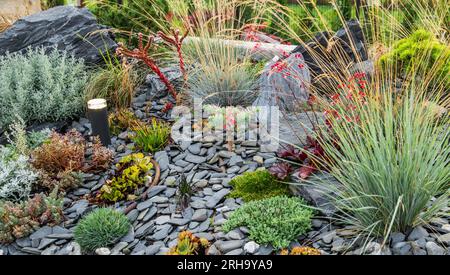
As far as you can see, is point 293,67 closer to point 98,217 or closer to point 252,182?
point 252,182

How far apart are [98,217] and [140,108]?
79.1 inches

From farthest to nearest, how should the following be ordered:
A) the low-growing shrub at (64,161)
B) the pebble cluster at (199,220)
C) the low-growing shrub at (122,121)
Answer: the low-growing shrub at (122,121), the low-growing shrub at (64,161), the pebble cluster at (199,220)

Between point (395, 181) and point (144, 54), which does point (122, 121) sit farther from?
point (395, 181)

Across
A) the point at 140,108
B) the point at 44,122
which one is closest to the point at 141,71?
the point at 140,108

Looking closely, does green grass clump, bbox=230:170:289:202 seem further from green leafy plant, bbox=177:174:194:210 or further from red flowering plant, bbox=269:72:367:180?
green leafy plant, bbox=177:174:194:210

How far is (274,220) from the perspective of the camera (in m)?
Answer: 3.02

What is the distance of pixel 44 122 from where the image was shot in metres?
4.98

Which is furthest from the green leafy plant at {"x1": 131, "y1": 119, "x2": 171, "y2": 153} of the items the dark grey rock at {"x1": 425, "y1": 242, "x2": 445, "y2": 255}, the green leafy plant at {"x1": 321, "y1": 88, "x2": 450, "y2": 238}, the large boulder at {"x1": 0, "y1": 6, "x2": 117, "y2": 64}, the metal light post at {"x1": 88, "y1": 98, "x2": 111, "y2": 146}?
the dark grey rock at {"x1": 425, "y1": 242, "x2": 445, "y2": 255}

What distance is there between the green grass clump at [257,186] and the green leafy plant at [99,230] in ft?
2.75

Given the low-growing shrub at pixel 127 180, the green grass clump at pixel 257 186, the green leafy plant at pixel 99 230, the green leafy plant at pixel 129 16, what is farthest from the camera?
the green leafy plant at pixel 129 16

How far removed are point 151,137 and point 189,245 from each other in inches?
60.7

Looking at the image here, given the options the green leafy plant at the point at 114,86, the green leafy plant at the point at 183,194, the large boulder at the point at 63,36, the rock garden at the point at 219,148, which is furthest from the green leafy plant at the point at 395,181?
the large boulder at the point at 63,36

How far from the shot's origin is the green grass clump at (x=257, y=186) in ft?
11.6

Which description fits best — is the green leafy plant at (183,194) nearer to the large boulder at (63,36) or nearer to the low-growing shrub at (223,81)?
the low-growing shrub at (223,81)
